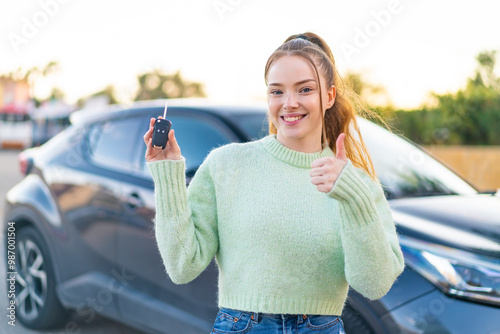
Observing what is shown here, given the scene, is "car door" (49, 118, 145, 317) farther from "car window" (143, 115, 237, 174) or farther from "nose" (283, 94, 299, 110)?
"nose" (283, 94, 299, 110)

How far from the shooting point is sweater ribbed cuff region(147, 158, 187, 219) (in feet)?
5.77

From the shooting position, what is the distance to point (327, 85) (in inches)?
74.5

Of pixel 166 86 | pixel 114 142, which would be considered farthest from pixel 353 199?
pixel 166 86

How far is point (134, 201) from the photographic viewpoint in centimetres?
333

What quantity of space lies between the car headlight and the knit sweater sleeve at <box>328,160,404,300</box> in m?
0.76

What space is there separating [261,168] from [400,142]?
1780 millimetres

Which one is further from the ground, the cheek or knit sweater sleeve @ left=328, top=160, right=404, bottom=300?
the cheek

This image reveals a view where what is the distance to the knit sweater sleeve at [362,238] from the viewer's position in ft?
5.21

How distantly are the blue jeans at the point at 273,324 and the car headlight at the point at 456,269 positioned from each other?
0.76 m

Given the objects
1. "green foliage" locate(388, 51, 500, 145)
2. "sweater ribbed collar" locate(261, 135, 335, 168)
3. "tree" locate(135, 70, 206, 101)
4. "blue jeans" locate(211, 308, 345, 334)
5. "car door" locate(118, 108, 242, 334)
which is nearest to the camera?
"blue jeans" locate(211, 308, 345, 334)

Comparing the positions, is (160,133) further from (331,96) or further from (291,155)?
(331,96)

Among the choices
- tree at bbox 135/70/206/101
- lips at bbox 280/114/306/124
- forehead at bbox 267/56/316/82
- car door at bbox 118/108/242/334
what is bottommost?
tree at bbox 135/70/206/101

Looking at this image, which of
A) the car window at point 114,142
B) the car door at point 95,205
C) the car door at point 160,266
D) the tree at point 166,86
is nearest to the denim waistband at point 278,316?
the car door at point 160,266

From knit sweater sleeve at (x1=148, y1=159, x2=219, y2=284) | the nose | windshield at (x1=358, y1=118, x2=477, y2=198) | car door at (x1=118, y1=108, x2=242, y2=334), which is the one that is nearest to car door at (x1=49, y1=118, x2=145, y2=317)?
car door at (x1=118, y1=108, x2=242, y2=334)
